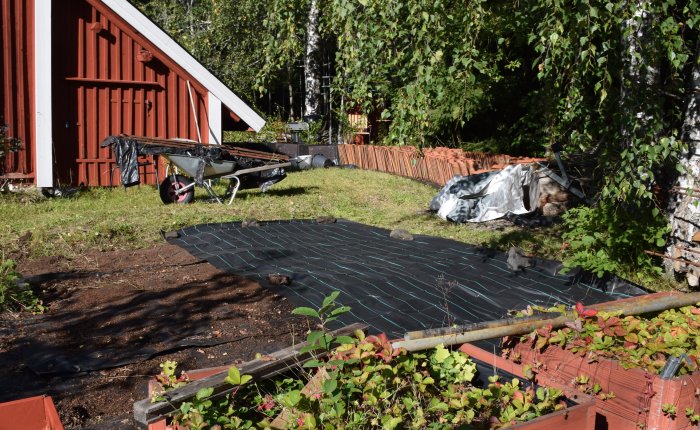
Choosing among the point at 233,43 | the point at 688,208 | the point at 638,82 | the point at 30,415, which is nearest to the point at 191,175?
the point at 638,82

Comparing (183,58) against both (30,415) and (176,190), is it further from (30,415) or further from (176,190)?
(30,415)

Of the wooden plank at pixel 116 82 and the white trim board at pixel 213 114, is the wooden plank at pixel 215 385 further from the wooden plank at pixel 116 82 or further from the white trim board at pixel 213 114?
the white trim board at pixel 213 114

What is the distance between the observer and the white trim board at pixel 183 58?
48.8 feet

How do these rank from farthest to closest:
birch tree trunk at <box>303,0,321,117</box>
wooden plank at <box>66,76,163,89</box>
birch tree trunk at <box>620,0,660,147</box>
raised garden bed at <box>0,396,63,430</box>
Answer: birch tree trunk at <box>303,0,321,117</box> < wooden plank at <box>66,76,163,89</box> < birch tree trunk at <box>620,0,660,147</box> < raised garden bed at <box>0,396,63,430</box>

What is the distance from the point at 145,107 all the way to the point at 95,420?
39.6ft

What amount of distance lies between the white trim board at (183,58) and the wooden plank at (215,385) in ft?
42.4

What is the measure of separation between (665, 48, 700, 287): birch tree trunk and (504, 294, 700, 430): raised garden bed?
4317 millimetres

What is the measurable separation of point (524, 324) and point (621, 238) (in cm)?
449

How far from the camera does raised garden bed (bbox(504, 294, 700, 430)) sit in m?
3.29

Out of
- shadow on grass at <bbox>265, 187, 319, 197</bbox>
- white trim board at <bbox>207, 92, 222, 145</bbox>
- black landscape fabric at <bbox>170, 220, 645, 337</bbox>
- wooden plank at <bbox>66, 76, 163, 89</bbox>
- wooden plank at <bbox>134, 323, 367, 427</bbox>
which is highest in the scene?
wooden plank at <bbox>66, 76, 163, 89</bbox>

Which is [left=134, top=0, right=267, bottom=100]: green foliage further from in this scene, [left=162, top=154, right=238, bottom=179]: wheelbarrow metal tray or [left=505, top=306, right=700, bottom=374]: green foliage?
[left=505, top=306, right=700, bottom=374]: green foliage

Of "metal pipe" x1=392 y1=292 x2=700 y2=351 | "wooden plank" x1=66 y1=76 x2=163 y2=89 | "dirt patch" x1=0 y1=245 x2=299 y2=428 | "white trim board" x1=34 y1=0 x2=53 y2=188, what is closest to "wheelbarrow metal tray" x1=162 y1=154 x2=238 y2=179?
"white trim board" x1=34 y1=0 x2=53 y2=188

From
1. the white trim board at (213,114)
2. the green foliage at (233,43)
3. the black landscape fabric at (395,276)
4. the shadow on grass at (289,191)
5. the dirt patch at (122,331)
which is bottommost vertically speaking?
the dirt patch at (122,331)

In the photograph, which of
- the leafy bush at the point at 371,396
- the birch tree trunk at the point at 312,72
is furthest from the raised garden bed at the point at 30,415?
the birch tree trunk at the point at 312,72
